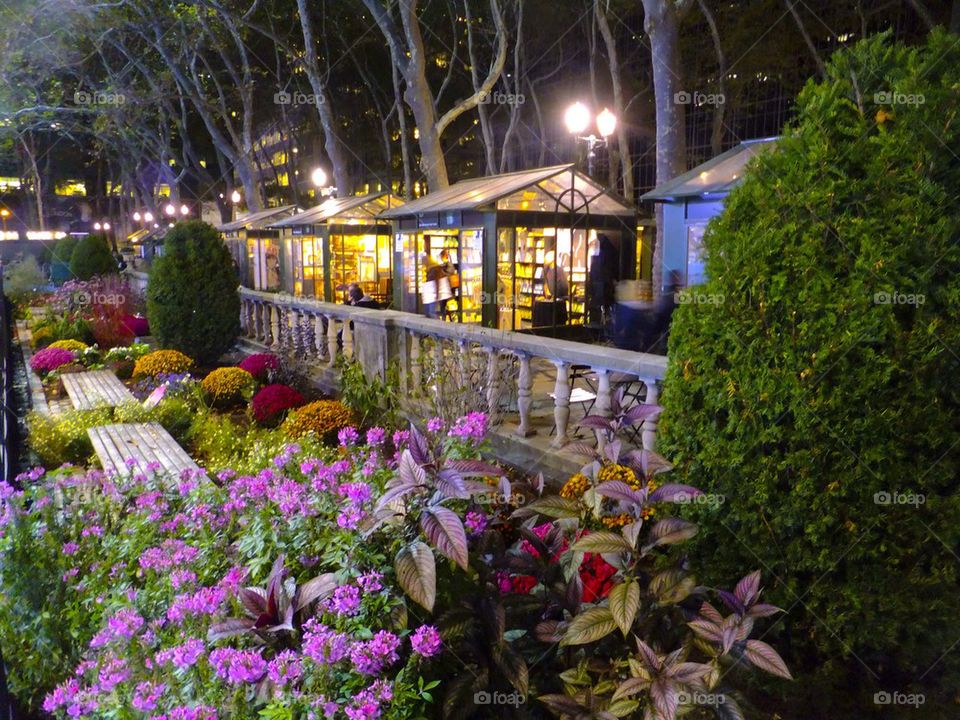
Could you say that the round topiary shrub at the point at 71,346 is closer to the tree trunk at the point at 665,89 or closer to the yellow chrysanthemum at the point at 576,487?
the tree trunk at the point at 665,89

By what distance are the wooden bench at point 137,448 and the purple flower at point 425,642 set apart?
2931 millimetres

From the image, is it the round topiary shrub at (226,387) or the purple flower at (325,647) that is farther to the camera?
the round topiary shrub at (226,387)

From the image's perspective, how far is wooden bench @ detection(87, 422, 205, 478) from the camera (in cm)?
507

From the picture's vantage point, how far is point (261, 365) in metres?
9.11

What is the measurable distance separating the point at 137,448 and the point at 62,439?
123cm

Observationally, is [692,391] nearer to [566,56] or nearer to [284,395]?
[284,395]

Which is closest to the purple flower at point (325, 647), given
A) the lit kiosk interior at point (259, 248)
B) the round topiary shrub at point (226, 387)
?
the round topiary shrub at point (226, 387)

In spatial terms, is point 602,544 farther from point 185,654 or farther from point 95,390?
point 95,390

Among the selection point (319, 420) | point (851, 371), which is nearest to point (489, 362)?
point (319, 420)

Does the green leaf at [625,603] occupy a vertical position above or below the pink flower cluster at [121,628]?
above

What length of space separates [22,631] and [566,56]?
26052 millimetres

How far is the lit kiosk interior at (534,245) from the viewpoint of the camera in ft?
46.0

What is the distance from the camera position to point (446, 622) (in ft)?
7.11

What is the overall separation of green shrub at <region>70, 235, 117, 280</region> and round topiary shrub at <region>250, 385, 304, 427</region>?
1577cm
